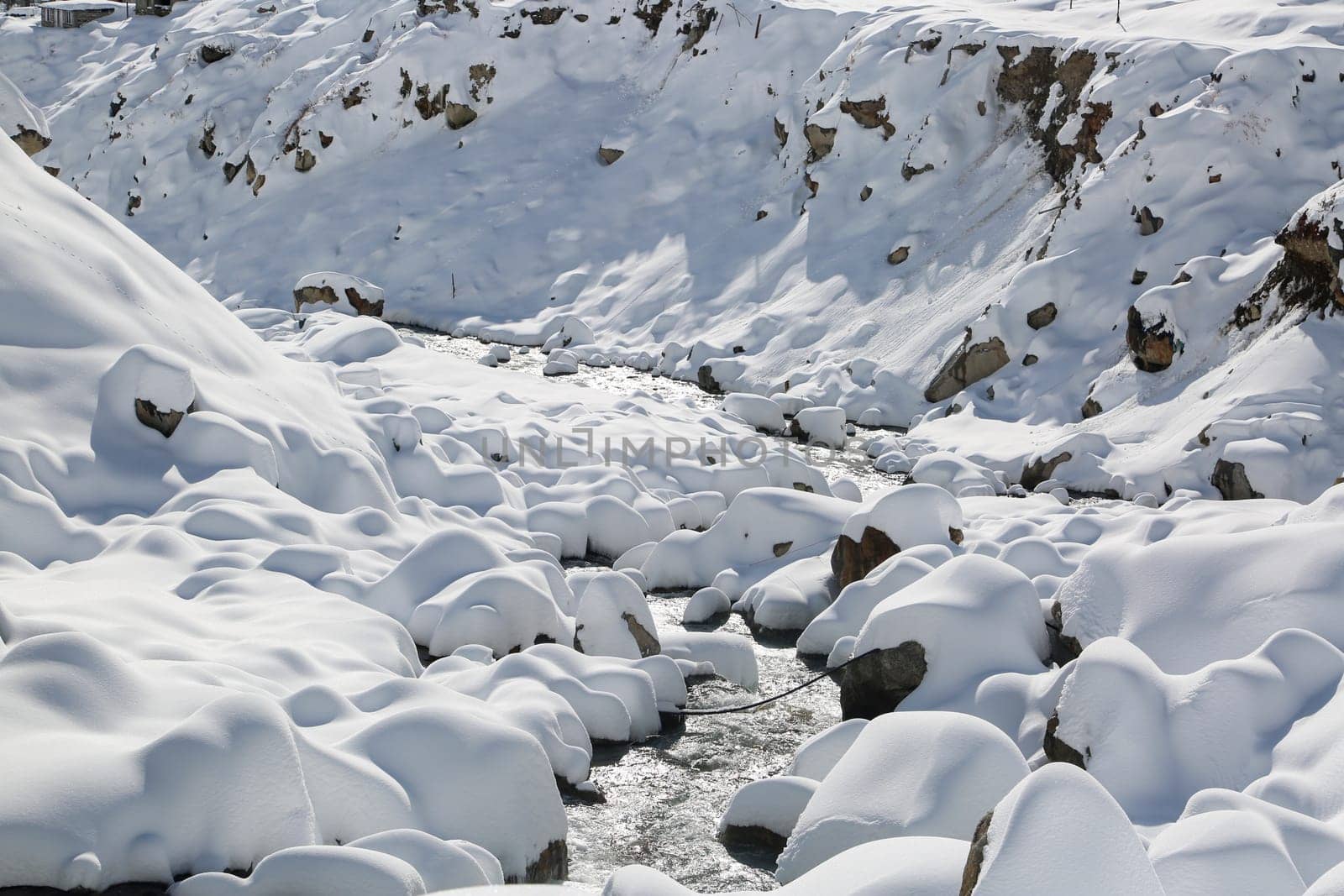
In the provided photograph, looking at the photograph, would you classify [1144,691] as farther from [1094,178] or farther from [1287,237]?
[1094,178]

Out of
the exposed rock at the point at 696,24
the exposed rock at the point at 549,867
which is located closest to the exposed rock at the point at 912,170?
the exposed rock at the point at 696,24

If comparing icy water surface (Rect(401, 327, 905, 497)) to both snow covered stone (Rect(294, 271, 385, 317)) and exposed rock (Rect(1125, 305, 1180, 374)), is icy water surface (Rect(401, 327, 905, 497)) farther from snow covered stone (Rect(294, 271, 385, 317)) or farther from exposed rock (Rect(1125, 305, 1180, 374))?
exposed rock (Rect(1125, 305, 1180, 374))

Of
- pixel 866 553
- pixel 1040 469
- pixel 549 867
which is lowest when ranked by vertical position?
pixel 1040 469

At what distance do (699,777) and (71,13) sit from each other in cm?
3549

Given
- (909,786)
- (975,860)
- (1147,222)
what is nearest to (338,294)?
(1147,222)

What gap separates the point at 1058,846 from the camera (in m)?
2.72

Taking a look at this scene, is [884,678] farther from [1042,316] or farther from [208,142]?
[208,142]

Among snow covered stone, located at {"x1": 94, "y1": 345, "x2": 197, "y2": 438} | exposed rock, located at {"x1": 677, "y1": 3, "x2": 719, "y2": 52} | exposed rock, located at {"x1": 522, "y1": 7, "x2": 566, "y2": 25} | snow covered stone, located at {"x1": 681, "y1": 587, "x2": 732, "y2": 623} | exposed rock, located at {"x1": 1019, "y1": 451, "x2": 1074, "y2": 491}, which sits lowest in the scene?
exposed rock, located at {"x1": 1019, "y1": 451, "x2": 1074, "y2": 491}

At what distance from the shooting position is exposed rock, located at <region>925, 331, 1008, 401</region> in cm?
1443

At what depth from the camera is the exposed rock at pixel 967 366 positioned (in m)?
14.4

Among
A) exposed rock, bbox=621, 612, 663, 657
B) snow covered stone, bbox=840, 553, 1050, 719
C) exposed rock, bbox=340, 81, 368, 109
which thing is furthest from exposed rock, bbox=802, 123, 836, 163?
snow covered stone, bbox=840, 553, 1050, 719

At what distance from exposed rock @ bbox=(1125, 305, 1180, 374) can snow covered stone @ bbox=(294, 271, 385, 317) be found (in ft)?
40.7

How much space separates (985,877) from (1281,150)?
527 inches

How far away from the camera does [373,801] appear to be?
4.18 m
